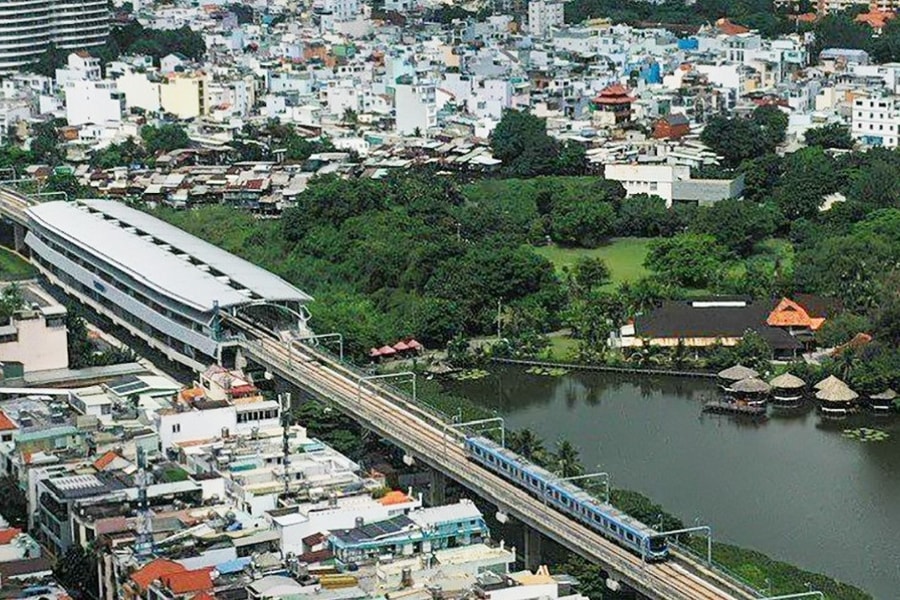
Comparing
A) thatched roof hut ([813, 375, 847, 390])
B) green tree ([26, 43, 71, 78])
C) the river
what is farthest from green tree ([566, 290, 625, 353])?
green tree ([26, 43, 71, 78])

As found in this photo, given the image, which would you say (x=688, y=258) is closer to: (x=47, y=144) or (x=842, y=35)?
(x=47, y=144)

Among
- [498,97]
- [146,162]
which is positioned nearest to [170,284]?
[146,162]

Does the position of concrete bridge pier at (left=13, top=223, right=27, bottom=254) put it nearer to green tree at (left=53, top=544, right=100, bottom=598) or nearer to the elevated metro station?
the elevated metro station

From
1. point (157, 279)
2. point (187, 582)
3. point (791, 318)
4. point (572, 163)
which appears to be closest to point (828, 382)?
point (791, 318)

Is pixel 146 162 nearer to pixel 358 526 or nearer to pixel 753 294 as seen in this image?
pixel 753 294

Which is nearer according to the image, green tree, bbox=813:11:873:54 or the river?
the river
